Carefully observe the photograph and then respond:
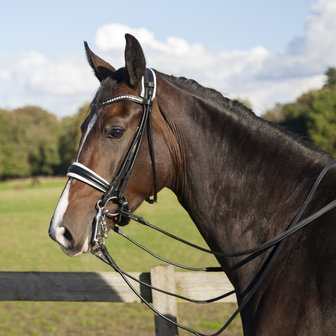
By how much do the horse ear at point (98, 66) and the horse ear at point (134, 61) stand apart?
40cm

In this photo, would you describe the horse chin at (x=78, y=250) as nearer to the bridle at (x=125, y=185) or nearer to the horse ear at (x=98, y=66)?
the bridle at (x=125, y=185)

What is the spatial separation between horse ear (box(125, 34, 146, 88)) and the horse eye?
0.31m

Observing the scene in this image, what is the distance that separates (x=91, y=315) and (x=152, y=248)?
7.18 meters

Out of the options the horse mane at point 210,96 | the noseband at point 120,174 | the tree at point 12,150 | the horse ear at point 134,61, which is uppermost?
the tree at point 12,150

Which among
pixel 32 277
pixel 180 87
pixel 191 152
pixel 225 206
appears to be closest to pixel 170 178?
pixel 191 152

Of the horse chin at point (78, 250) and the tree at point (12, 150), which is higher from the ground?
the tree at point (12, 150)

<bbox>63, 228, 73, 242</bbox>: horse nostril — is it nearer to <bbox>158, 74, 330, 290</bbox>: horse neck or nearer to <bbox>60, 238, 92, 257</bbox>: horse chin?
<bbox>60, 238, 92, 257</bbox>: horse chin

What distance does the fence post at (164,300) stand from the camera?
4.42 metres

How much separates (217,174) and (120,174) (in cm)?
65

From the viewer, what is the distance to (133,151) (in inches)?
113

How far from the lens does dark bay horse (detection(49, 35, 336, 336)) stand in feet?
8.85

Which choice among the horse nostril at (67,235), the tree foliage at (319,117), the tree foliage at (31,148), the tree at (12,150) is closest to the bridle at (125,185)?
the horse nostril at (67,235)

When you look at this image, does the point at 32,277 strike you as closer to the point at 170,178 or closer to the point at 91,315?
the point at 170,178

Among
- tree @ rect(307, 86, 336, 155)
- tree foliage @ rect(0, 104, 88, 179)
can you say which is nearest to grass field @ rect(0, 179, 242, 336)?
tree @ rect(307, 86, 336, 155)
